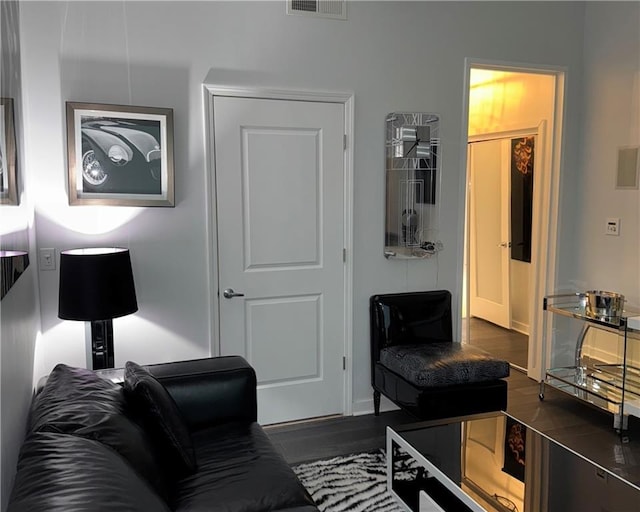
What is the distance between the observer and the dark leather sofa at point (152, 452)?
4.22ft

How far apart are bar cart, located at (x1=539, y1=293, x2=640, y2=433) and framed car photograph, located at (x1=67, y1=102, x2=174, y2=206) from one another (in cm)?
261

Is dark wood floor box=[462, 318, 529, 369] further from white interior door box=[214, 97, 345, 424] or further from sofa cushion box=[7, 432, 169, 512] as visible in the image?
sofa cushion box=[7, 432, 169, 512]

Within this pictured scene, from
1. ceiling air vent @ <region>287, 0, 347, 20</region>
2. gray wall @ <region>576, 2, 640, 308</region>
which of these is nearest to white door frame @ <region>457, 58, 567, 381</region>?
gray wall @ <region>576, 2, 640, 308</region>

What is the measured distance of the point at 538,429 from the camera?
338 cm

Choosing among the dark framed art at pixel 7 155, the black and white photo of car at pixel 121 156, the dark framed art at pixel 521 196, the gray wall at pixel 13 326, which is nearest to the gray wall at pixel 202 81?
the black and white photo of car at pixel 121 156

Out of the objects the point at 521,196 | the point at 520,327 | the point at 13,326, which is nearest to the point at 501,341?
the point at 520,327

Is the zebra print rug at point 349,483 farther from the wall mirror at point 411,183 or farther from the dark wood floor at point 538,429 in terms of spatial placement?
the wall mirror at point 411,183

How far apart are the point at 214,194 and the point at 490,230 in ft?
11.6

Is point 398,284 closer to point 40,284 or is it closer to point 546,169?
point 546,169

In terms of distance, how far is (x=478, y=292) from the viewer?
618cm

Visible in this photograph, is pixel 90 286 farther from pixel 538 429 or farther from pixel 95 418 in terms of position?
pixel 538 429

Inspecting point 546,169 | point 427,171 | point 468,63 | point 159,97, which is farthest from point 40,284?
point 546,169

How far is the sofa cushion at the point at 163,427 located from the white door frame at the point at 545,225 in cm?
235

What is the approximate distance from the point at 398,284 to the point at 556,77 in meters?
1.89
